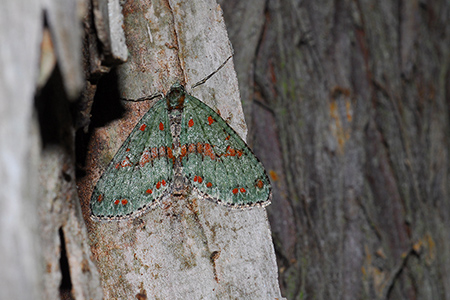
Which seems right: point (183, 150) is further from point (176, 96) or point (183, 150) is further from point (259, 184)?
point (259, 184)

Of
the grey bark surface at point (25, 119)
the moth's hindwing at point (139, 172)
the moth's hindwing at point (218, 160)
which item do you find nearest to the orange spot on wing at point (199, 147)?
the moth's hindwing at point (218, 160)

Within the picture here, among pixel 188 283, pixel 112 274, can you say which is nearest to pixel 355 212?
pixel 188 283

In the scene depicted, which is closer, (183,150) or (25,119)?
(25,119)

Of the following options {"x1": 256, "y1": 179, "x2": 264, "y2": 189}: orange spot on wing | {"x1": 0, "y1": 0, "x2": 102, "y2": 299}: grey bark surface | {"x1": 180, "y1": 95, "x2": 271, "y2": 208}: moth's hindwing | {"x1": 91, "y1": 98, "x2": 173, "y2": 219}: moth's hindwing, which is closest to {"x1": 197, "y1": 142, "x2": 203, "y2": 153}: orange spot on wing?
{"x1": 180, "y1": 95, "x2": 271, "y2": 208}: moth's hindwing

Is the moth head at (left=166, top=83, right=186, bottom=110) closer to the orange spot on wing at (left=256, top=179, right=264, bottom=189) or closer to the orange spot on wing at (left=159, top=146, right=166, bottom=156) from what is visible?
the orange spot on wing at (left=159, top=146, right=166, bottom=156)

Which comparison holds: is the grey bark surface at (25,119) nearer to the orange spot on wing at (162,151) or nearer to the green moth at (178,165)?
the green moth at (178,165)

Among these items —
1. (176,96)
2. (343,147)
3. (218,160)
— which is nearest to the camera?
(176,96)


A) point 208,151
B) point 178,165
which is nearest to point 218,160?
point 208,151
